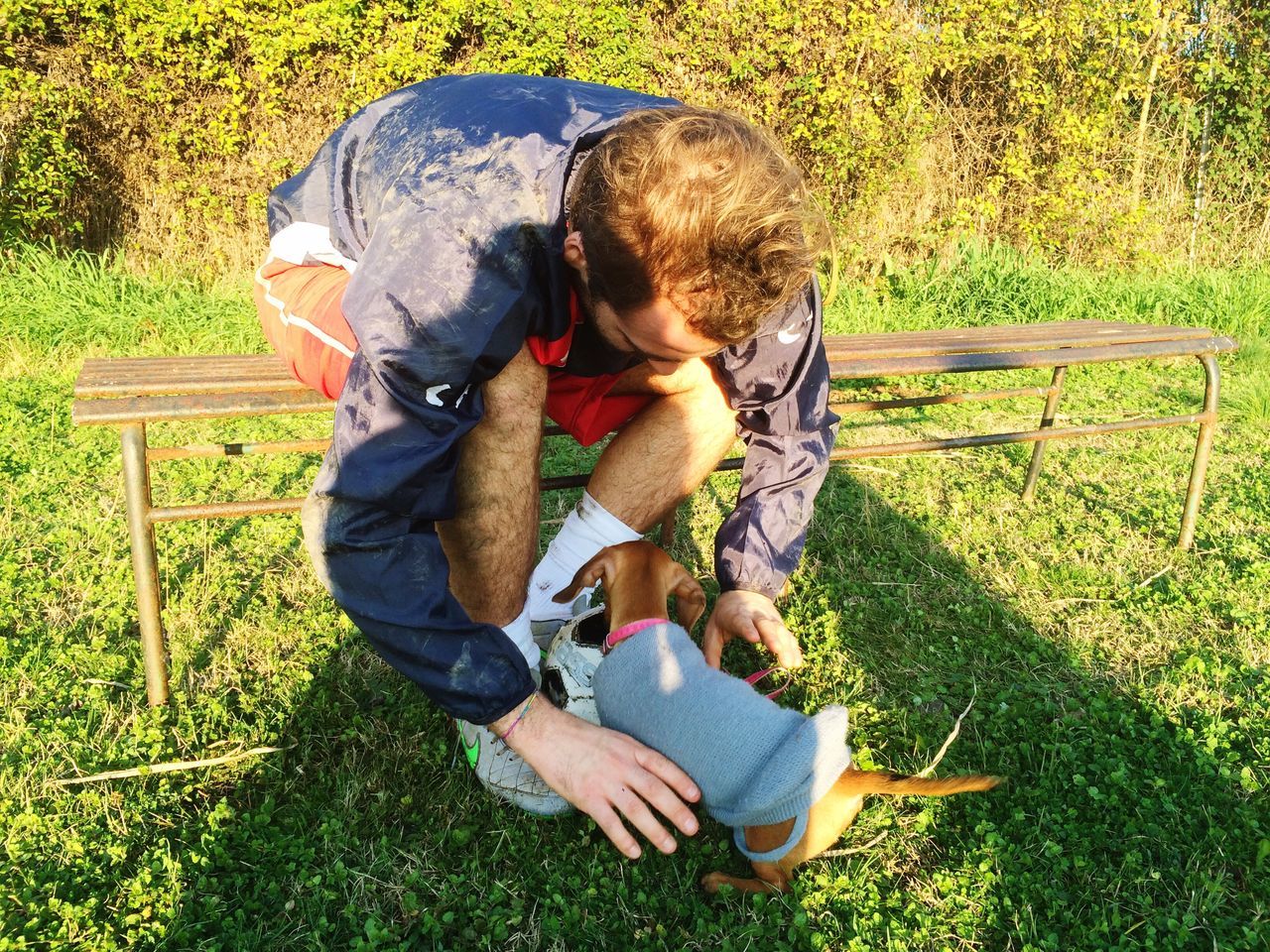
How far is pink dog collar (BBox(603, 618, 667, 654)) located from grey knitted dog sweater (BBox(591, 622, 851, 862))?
0.02 m

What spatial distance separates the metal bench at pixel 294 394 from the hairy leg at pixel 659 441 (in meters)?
0.20

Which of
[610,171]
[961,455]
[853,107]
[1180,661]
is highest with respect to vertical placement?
[610,171]

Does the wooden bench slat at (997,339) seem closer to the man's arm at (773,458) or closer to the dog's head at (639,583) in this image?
the man's arm at (773,458)

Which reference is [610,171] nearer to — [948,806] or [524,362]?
[524,362]

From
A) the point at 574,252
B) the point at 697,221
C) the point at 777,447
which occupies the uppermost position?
the point at 697,221

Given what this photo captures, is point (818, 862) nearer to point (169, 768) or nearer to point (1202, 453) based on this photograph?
point (169, 768)

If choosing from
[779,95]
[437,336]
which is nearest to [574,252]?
[437,336]

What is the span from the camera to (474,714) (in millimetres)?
1819

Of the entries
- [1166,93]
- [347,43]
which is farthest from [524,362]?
[1166,93]

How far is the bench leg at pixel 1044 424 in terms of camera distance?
3.60m

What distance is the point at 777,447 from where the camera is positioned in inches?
97.0

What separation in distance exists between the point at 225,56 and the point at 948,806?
5492 millimetres

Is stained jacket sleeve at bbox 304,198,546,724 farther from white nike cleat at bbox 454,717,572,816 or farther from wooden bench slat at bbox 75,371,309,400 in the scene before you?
wooden bench slat at bbox 75,371,309,400

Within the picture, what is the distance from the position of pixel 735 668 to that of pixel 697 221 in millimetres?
1349
